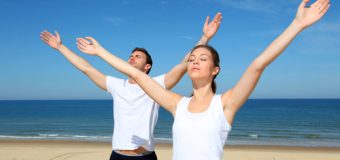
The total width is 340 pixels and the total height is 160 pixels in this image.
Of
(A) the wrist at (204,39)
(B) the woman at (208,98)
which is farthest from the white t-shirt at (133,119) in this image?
(B) the woman at (208,98)

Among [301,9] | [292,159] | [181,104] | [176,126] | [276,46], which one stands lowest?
[176,126]

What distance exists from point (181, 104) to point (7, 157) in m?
12.1

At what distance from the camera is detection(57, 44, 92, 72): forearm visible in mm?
3984

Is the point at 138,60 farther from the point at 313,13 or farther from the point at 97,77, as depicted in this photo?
the point at 313,13

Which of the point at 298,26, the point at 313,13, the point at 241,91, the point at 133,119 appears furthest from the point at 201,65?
the point at 133,119

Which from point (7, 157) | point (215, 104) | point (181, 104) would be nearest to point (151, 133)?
point (181, 104)

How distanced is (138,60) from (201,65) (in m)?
1.45

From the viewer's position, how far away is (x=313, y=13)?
93.4 inches

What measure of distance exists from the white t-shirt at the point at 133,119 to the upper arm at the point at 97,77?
262 mm

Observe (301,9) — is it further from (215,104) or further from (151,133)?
(151,133)

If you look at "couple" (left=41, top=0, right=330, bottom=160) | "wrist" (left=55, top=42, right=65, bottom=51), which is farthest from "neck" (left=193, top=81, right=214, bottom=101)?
"wrist" (left=55, top=42, right=65, bottom=51)

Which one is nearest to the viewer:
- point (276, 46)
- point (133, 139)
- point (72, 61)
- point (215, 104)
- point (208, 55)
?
point (276, 46)

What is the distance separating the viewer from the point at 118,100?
155 inches

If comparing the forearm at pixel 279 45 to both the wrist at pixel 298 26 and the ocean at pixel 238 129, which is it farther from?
the ocean at pixel 238 129
